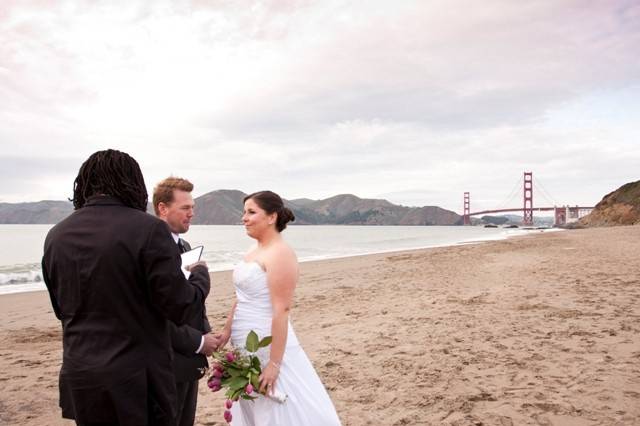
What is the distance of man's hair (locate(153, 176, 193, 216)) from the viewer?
9.12ft

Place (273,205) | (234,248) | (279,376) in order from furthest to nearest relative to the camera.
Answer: (234,248)
(273,205)
(279,376)

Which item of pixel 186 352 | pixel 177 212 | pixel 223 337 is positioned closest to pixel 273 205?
pixel 177 212

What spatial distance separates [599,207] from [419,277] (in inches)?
2492

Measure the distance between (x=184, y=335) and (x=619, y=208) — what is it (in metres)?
67.0

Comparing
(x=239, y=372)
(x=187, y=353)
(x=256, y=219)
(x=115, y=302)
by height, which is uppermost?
(x=256, y=219)

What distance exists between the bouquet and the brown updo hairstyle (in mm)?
674

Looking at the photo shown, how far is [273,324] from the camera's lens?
254cm

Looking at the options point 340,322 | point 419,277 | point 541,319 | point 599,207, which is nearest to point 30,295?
point 340,322

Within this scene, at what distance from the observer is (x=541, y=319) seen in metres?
7.00

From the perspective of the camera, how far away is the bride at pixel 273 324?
2.55m

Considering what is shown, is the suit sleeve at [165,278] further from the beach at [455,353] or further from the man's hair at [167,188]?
the beach at [455,353]

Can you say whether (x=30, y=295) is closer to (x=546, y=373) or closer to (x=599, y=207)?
(x=546, y=373)

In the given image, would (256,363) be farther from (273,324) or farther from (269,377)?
(273,324)

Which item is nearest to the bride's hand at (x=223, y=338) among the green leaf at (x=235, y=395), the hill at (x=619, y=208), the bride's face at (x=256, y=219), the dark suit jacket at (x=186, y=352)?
the dark suit jacket at (x=186, y=352)
